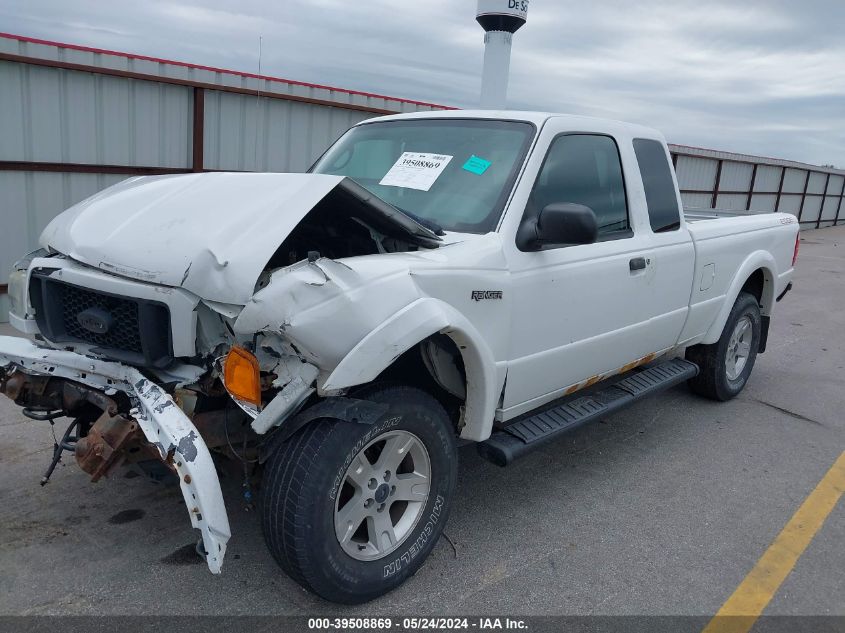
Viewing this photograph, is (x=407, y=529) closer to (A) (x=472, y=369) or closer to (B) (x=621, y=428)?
(A) (x=472, y=369)

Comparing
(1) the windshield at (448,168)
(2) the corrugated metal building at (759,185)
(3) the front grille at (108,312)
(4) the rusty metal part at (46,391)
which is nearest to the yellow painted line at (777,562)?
(1) the windshield at (448,168)

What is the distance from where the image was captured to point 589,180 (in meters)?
4.00

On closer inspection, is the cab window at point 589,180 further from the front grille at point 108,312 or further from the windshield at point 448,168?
the front grille at point 108,312

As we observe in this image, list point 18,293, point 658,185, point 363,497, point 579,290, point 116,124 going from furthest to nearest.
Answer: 1. point 116,124
2. point 658,185
3. point 579,290
4. point 18,293
5. point 363,497

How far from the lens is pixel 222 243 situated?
269 cm

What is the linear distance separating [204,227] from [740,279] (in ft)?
13.6

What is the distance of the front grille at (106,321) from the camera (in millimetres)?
2729

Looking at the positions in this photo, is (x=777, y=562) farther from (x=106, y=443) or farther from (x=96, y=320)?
(x=96, y=320)

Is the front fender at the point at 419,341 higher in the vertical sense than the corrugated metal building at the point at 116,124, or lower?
lower

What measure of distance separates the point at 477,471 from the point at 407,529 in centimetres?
127

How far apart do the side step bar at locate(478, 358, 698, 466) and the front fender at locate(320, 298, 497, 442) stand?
15cm

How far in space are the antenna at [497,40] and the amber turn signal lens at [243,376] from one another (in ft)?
24.4

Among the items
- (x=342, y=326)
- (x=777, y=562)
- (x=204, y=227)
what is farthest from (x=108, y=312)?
(x=777, y=562)

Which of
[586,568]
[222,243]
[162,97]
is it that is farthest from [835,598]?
[162,97]
